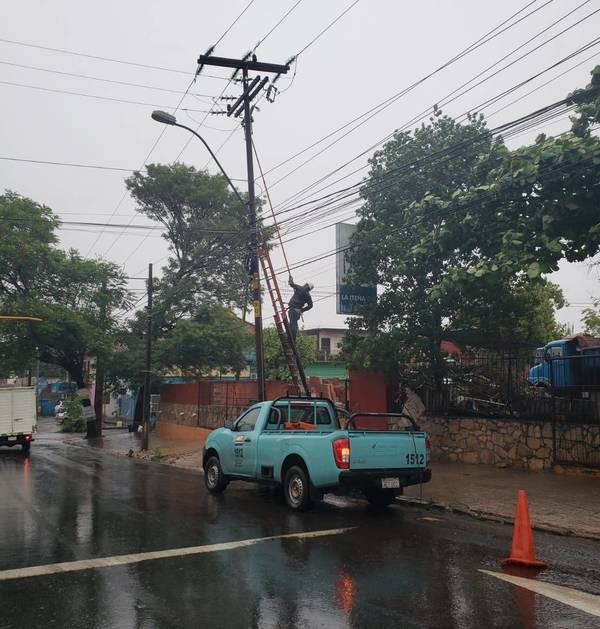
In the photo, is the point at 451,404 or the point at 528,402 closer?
the point at 528,402

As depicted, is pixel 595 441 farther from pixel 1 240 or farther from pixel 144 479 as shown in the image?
pixel 1 240

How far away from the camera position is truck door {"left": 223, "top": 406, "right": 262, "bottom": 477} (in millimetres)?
11234

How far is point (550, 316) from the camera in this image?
29062mm

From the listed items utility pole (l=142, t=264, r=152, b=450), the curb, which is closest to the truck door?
the curb

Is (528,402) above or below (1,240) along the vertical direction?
below

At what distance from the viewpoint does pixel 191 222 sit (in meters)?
33.8

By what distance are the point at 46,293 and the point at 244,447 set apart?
22.5 m

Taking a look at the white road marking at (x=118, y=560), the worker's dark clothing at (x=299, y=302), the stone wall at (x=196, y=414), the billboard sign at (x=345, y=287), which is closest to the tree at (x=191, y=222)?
the stone wall at (x=196, y=414)

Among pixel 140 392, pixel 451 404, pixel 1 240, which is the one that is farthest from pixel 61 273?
pixel 451 404

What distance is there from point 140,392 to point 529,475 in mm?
27136

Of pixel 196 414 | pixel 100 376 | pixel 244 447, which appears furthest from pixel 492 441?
A: pixel 100 376

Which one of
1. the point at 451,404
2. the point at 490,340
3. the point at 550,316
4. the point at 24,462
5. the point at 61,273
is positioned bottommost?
the point at 24,462

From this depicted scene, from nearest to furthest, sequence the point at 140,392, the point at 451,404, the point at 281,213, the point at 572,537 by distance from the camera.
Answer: the point at 572,537, the point at 451,404, the point at 281,213, the point at 140,392

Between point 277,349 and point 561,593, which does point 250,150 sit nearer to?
point 561,593
